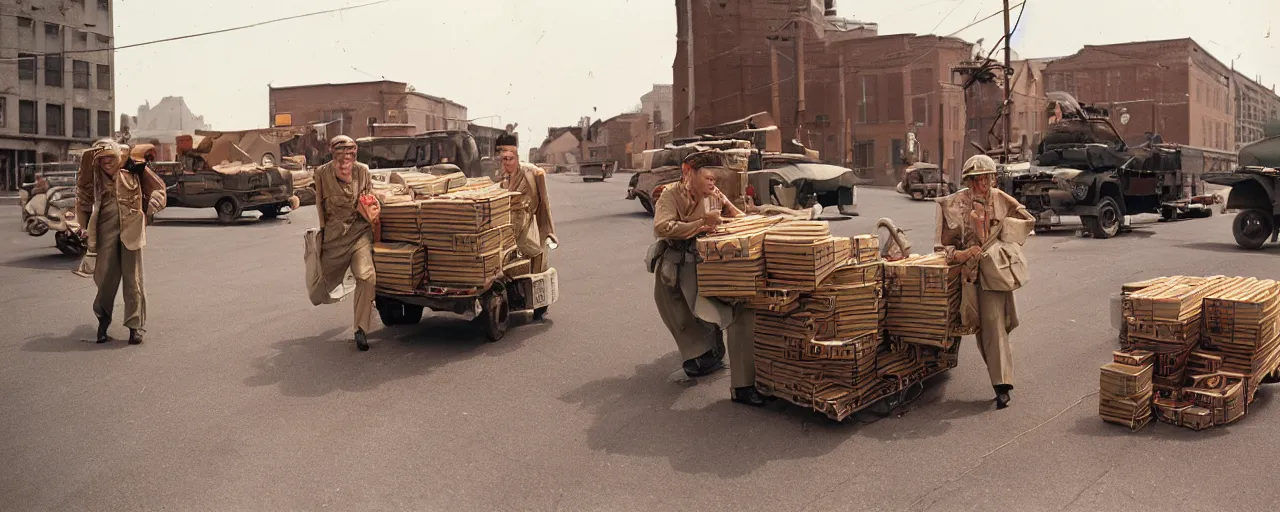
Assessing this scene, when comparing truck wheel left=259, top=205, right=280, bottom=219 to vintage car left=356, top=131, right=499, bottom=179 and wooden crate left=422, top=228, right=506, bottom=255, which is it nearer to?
vintage car left=356, top=131, right=499, bottom=179

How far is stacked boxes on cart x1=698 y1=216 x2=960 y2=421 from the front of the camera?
7.06 m

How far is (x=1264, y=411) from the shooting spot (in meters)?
7.29

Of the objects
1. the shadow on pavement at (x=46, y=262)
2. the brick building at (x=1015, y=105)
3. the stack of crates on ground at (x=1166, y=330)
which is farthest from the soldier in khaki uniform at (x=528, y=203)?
the brick building at (x=1015, y=105)

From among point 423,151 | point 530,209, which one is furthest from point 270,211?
point 530,209

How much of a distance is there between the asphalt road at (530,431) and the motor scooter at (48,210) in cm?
662

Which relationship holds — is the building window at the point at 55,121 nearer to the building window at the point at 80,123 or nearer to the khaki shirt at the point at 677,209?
the building window at the point at 80,123

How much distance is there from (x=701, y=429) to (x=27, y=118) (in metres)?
49.6

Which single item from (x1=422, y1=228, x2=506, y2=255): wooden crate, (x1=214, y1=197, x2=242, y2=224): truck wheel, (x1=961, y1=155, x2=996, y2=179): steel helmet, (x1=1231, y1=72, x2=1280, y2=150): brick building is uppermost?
(x1=1231, y1=72, x2=1280, y2=150): brick building

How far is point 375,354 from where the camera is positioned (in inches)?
374

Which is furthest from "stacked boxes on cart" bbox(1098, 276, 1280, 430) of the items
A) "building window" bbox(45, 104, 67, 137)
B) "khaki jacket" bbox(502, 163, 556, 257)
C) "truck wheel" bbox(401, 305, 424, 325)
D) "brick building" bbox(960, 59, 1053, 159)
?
"building window" bbox(45, 104, 67, 137)

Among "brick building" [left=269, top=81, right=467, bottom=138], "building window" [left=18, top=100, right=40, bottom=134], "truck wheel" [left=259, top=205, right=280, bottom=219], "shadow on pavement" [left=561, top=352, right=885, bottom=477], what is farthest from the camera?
"brick building" [left=269, top=81, right=467, bottom=138]

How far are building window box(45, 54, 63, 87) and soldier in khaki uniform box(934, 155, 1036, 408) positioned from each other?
5018 centimetres

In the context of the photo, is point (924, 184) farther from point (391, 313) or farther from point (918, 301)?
point (918, 301)

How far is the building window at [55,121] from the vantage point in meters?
48.8
